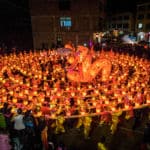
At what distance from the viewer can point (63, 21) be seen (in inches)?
1133

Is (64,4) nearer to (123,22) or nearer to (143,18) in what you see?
(143,18)

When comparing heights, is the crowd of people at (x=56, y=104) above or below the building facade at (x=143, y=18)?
below

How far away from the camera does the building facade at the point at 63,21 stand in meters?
28.4

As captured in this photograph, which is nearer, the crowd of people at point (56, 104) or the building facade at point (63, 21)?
the crowd of people at point (56, 104)

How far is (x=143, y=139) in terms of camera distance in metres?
6.86

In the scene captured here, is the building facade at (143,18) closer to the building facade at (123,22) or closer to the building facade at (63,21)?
the building facade at (123,22)

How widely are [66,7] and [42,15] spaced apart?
2.84 meters

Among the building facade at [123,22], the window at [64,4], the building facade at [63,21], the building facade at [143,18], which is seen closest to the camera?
the building facade at [63,21]

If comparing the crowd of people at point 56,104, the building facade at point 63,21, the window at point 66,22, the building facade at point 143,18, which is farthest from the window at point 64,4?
the building facade at point 143,18

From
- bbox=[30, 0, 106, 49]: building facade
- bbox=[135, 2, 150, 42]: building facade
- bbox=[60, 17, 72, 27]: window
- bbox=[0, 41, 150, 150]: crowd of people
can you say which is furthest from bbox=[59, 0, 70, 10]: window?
bbox=[135, 2, 150, 42]: building facade

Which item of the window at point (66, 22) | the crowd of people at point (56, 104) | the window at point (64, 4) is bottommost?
the crowd of people at point (56, 104)

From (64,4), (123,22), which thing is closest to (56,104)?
(64,4)

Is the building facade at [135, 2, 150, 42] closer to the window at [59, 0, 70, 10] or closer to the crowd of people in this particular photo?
the window at [59, 0, 70, 10]

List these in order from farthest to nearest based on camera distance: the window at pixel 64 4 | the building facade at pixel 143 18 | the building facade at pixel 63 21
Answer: the building facade at pixel 143 18, the window at pixel 64 4, the building facade at pixel 63 21
